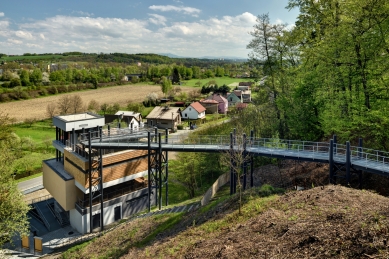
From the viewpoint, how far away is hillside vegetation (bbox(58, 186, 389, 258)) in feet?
27.3

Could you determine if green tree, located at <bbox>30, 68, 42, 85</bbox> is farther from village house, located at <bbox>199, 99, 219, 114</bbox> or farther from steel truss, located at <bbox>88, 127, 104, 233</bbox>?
steel truss, located at <bbox>88, 127, 104, 233</bbox>

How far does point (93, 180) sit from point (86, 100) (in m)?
65.3

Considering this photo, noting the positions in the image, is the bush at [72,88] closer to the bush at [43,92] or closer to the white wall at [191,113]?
the bush at [43,92]

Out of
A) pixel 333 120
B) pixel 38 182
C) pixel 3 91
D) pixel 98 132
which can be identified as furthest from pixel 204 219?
pixel 3 91

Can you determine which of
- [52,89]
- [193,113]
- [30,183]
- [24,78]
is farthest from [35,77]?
[30,183]

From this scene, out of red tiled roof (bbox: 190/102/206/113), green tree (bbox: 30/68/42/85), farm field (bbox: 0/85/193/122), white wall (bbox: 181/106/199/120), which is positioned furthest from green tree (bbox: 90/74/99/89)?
red tiled roof (bbox: 190/102/206/113)

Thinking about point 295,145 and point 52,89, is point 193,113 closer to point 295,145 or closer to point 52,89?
point 295,145

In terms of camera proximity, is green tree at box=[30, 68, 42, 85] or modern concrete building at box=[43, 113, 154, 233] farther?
green tree at box=[30, 68, 42, 85]

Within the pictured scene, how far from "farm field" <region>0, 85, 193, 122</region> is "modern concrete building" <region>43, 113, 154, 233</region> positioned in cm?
4384

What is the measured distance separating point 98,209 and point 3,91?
248ft

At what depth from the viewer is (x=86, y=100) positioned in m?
84.5

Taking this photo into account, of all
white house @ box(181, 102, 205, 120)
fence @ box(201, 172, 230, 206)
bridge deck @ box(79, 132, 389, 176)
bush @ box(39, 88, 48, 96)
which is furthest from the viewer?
bush @ box(39, 88, 48, 96)

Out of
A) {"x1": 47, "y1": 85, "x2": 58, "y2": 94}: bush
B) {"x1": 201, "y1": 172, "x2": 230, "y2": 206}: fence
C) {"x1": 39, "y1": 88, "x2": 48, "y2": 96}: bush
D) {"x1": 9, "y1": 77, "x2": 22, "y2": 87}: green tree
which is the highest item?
{"x1": 9, "y1": 77, "x2": 22, "y2": 87}: green tree

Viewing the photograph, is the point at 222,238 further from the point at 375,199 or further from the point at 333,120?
the point at 333,120
